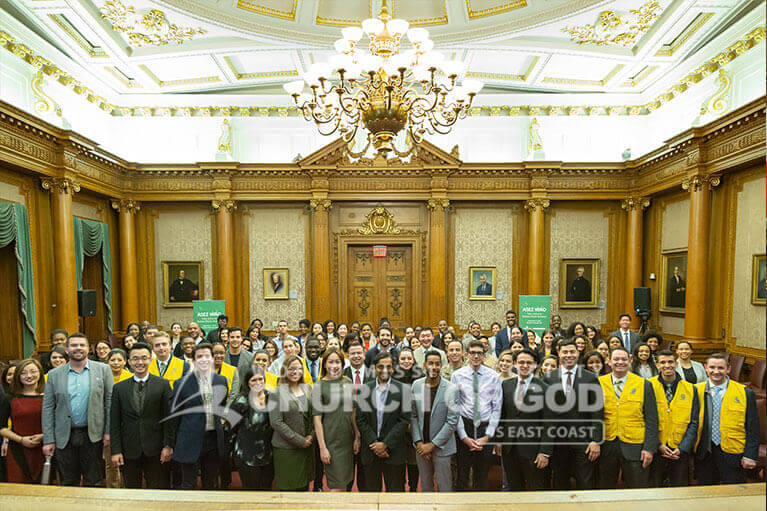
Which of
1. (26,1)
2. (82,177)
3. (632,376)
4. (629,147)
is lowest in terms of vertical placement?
(632,376)

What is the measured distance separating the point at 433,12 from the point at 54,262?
28.2ft

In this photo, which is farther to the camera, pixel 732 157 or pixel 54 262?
pixel 54 262

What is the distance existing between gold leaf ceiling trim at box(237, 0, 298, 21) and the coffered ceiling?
0.02 metres

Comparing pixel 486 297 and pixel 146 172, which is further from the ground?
pixel 146 172

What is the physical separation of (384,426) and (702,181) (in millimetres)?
7761

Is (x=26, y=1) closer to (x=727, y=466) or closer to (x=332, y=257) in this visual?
(x=332, y=257)

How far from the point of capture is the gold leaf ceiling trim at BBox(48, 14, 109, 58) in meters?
6.98

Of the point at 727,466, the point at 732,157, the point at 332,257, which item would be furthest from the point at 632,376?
the point at 332,257

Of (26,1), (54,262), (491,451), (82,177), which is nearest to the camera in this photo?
(491,451)

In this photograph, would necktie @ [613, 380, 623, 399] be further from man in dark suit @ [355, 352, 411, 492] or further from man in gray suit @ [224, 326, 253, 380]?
man in gray suit @ [224, 326, 253, 380]

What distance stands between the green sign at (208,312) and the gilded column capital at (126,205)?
355 cm

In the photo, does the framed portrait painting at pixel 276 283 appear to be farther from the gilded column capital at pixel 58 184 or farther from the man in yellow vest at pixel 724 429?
the man in yellow vest at pixel 724 429

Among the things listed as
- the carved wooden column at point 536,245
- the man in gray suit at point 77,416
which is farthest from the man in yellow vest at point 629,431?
the carved wooden column at point 536,245

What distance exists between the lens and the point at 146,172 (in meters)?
9.70
